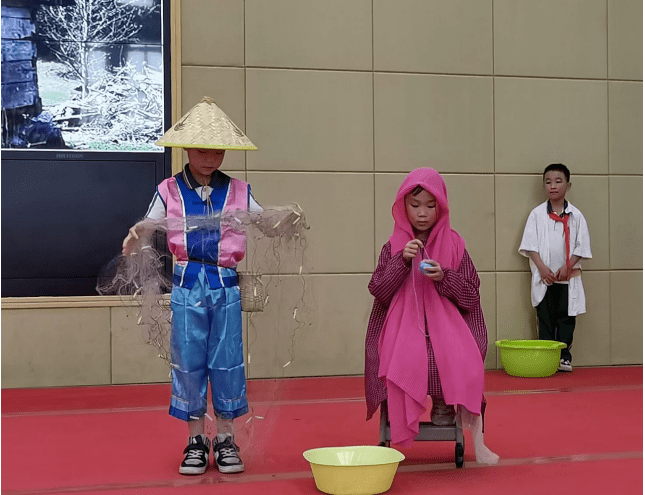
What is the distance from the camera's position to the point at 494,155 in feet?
17.0

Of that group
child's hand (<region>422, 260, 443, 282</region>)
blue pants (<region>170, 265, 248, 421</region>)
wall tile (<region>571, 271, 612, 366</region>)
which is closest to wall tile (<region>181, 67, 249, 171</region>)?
blue pants (<region>170, 265, 248, 421</region>)

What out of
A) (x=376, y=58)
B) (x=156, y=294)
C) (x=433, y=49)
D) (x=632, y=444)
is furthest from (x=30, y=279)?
(x=632, y=444)

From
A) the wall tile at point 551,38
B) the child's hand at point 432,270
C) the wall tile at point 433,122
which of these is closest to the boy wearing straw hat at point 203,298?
the child's hand at point 432,270

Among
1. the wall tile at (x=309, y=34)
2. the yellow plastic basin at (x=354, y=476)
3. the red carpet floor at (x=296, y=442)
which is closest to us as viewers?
the yellow plastic basin at (x=354, y=476)

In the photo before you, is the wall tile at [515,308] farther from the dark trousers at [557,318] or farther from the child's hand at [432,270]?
the child's hand at [432,270]

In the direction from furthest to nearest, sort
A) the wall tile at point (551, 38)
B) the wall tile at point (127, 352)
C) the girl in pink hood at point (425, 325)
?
the wall tile at point (551, 38) → the wall tile at point (127, 352) → the girl in pink hood at point (425, 325)

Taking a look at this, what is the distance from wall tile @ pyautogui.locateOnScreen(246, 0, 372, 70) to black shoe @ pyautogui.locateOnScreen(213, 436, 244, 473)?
2.71 metres

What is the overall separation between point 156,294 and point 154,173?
1.98 meters

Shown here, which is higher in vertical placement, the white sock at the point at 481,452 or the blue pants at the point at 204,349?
the blue pants at the point at 204,349

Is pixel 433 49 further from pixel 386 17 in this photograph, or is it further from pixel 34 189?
pixel 34 189

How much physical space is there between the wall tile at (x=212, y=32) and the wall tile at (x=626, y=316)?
2.93 metres

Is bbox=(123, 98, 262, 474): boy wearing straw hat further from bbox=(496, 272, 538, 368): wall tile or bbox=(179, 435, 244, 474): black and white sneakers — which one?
bbox=(496, 272, 538, 368): wall tile

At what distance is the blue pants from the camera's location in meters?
2.80

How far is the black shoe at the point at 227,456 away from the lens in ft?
9.17
